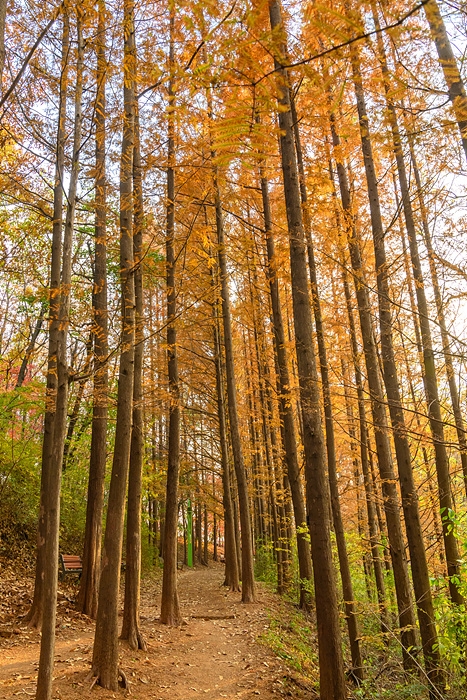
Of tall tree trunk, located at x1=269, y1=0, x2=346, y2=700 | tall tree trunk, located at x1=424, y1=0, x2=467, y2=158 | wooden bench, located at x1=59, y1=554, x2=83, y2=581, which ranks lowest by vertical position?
wooden bench, located at x1=59, y1=554, x2=83, y2=581

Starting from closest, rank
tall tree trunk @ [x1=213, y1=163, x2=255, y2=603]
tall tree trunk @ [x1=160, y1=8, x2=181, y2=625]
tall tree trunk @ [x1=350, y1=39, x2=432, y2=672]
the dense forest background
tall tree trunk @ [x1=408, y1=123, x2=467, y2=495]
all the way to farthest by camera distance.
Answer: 1. the dense forest background
2. tall tree trunk @ [x1=408, y1=123, x2=467, y2=495]
3. tall tree trunk @ [x1=350, y1=39, x2=432, y2=672]
4. tall tree trunk @ [x1=160, y1=8, x2=181, y2=625]
5. tall tree trunk @ [x1=213, y1=163, x2=255, y2=603]

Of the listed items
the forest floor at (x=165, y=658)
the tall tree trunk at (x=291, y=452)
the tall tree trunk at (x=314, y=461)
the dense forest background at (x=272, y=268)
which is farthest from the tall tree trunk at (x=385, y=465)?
the tall tree trunk at (x=291, y=452)

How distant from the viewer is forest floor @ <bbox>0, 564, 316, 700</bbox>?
491 cm

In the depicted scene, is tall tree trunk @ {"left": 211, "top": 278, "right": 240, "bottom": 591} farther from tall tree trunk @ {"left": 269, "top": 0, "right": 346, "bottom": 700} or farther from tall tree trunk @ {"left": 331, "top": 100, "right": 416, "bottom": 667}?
tall tree trunk @ {"left": 269, "top": 0, "right": 346, "bottom": 700}

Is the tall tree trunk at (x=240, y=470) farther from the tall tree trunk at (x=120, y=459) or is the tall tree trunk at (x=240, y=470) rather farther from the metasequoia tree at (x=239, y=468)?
the tall tree trunk at (x=120, y=459)

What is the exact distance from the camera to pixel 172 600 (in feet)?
25.9

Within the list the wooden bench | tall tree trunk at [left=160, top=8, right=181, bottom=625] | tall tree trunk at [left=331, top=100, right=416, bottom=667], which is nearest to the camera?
tall tree trunk at [left=331, top=100, right=416, bottom=667]

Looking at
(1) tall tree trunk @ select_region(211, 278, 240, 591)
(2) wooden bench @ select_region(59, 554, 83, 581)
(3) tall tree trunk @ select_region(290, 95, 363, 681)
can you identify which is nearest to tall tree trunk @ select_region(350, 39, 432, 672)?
(3) tall tree trunk @ select_region(290, 95, 363, 681)

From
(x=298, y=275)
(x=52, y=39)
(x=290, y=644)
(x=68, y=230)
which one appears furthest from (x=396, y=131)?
(x=290, y=644)

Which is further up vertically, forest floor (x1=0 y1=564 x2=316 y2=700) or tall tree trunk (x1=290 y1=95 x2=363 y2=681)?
tall tree trunk (x1=290 y1=95 x2=363 y2=681)

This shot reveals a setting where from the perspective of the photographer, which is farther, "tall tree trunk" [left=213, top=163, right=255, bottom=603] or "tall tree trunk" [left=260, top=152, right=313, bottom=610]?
"tall tree trunk" [left=213, top=163, right=255, bottom=603]

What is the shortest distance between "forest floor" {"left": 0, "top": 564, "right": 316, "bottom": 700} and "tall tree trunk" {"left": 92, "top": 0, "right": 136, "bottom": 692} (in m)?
0.31

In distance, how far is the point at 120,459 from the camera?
17.6 feet

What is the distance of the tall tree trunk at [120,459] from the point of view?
4812 mm
